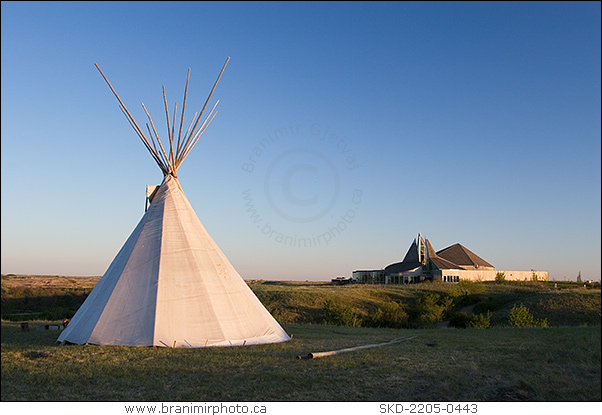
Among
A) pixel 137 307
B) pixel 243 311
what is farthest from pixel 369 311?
pixel 137 307

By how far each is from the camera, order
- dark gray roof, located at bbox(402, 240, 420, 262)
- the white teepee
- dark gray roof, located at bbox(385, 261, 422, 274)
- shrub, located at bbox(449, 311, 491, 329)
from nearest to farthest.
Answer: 1. the white teepee
2. shrub, located at bbox(449, 311, 491, 329)
3. dark gray roof, located at bbox(385, 261, 422, 274)
4. dark gray roof, located at bbox(402, 240, 420, 262)

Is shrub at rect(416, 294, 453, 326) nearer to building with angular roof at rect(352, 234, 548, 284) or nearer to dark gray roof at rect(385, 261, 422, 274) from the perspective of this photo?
building with angular roof at rect(352, 234, 548, 284)

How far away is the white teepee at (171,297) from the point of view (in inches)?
430

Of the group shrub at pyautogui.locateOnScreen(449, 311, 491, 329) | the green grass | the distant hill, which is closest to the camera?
the green grass

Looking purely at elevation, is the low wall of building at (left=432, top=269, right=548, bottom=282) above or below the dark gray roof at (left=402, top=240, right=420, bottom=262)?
below

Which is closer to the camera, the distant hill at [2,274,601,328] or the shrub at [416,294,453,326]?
the distant hill at [2,274,601,328]

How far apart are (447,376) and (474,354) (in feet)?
9.38

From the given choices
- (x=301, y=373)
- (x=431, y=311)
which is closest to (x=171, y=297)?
(x=301, y=373)

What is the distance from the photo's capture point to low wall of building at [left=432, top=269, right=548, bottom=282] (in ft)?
142

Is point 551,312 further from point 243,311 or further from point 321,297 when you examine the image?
point 243,311

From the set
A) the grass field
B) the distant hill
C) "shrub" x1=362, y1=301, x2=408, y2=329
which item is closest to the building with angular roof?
the distant hill

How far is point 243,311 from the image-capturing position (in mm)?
11984

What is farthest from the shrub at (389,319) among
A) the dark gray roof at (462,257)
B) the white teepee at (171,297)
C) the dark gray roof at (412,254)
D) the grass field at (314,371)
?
the dark gray roof at (462,257)

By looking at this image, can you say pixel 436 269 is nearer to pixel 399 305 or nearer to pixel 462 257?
pixel 462 257
